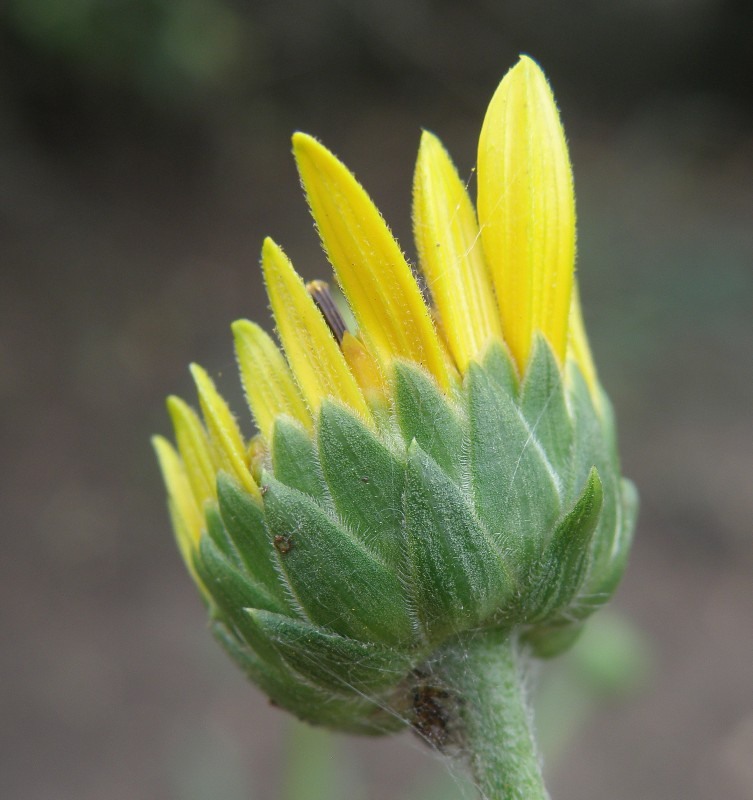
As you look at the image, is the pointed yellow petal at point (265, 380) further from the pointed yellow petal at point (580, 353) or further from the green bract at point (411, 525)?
the pointed yellow petal at point (580, 353)

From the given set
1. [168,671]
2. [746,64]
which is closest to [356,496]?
[168,671]

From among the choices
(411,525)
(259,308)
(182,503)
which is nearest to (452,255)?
(411,525)

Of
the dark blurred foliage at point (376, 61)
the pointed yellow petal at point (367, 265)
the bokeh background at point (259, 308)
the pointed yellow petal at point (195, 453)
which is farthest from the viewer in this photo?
the dark blurred foliage at point (376, 61)

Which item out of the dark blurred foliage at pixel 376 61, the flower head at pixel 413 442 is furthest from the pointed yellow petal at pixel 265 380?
the dark blurred foliage at pixel 376 61

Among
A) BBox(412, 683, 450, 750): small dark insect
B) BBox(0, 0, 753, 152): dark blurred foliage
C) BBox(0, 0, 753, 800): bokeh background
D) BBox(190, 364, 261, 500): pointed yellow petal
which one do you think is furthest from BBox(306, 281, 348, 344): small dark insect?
BBox(0, 0, 753, 152): dark blurred foliage

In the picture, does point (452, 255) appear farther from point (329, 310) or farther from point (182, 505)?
point (182, 505)

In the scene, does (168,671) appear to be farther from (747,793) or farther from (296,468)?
→ (296,468)

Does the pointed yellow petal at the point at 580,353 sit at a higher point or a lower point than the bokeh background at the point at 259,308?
higher
